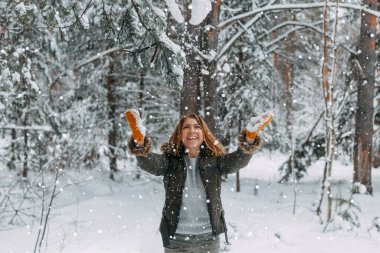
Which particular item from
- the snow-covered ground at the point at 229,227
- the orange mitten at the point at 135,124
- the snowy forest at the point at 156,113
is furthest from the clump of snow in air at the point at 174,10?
the snow-covered ground at the point at 229,227

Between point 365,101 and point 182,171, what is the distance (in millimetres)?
8419

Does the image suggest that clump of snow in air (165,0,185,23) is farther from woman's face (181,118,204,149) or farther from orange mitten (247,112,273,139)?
orange mitten (247,112,273,139)

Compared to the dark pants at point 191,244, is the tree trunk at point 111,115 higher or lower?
higher

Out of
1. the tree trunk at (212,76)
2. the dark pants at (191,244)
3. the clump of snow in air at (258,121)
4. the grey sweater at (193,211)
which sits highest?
the tree trunk at (212,76)

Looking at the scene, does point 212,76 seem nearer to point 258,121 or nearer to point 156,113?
point 258,121

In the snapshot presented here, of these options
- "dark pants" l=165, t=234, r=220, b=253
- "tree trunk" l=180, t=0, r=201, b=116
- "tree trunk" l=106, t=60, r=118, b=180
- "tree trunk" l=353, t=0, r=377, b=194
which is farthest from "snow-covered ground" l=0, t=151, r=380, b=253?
"tree trunk" l=106, t=60, r=118, b=180

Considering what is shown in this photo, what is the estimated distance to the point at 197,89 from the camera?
8.38 metres

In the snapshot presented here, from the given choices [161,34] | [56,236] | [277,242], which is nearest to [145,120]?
[56,236]

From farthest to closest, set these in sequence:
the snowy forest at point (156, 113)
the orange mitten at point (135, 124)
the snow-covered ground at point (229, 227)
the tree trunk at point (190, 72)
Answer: the tree trunk at point (190, 72) → the snow-covered ground at point (229, 227) → the snowy forest at point (156, 113) → the orange mitten at point (135, 124)

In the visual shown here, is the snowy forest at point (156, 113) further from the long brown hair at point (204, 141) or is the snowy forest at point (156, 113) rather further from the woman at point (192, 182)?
the woman at point (192, 182)

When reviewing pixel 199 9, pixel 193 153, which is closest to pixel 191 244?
pixel 193 153

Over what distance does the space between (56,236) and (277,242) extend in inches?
142

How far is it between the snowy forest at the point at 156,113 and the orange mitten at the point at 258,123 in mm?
2078

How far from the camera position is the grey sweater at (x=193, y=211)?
144 inches
